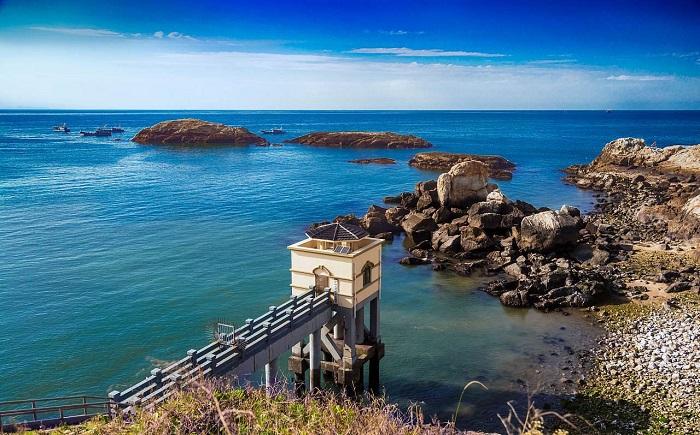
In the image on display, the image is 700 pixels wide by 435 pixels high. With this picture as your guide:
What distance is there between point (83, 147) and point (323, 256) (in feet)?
444

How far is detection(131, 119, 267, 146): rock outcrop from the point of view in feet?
515

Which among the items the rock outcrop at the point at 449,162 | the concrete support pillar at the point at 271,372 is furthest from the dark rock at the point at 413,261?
the rock outcrop at the point at 449,162

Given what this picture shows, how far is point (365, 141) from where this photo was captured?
506ft

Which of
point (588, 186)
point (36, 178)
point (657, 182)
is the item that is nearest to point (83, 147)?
point (36, 178)

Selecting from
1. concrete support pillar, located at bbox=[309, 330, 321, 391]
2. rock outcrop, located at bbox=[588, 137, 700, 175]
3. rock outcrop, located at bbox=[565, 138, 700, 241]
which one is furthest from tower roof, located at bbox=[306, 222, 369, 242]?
rock outcrop, located at bbox=[588, 137, 700, 175]

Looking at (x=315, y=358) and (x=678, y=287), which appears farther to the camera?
(x=678, y=287)

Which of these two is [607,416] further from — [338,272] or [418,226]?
[418,226]

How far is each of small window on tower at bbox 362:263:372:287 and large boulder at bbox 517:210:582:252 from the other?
75.4 feet

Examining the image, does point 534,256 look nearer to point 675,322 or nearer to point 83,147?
point 675,322

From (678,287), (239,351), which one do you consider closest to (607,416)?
(239,351)

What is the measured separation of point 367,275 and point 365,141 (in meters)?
130

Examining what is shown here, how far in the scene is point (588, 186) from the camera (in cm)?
8288

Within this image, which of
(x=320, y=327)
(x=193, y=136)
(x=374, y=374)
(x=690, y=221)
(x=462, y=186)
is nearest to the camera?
(x=320, y=327)

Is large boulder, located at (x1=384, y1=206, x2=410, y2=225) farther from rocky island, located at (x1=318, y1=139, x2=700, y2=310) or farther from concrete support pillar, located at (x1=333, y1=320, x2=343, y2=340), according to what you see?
concrete support pillar, located at (x1=333, y1=320, x2=343, y2=340)
